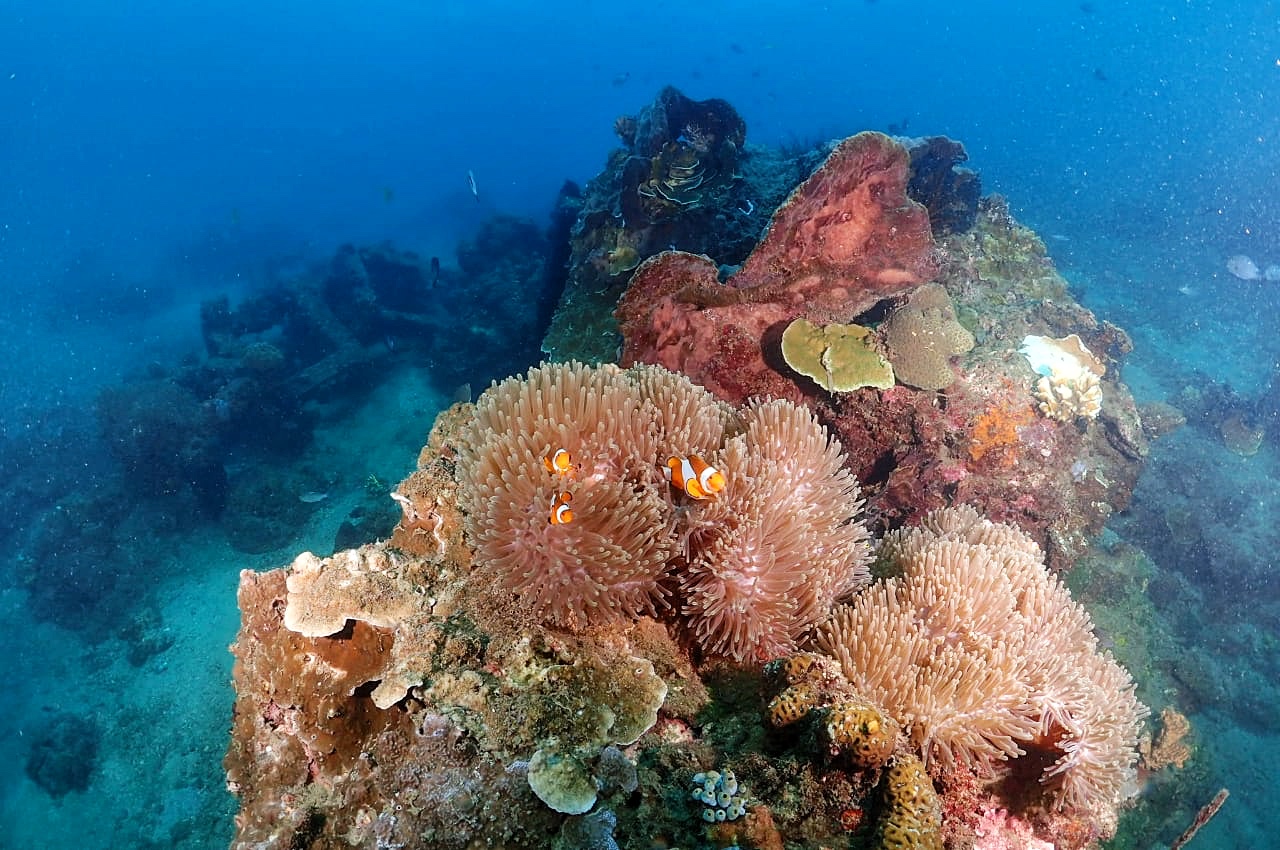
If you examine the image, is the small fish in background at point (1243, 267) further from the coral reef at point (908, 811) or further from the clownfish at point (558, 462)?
the clownfish at point (558, 462)

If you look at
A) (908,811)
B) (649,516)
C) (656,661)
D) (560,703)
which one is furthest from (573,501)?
(908,811)

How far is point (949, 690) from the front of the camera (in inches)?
110

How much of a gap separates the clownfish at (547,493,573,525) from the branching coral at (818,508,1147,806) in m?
1.40

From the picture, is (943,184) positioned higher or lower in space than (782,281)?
higher

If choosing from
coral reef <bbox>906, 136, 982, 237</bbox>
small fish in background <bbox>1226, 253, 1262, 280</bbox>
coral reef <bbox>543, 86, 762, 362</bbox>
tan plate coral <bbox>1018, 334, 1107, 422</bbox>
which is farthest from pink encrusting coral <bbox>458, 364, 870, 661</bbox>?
small fish in background <bbox>1226, 253, 1262, 280</bbox>

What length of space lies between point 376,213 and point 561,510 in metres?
56.1

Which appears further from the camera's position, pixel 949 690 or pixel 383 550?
pixel 383 550

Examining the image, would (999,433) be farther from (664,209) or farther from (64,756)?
(64,756)

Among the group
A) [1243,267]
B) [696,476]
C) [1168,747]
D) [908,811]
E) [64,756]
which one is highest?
[1243,267]

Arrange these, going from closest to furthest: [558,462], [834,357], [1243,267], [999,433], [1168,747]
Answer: [558,462], [834,357], [999,433], [1168,747], [1243,267]

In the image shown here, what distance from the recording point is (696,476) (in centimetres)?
288

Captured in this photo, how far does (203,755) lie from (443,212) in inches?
1793

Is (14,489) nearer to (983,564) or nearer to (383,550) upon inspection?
(383,550)

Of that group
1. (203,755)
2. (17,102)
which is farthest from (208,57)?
(203,755)
